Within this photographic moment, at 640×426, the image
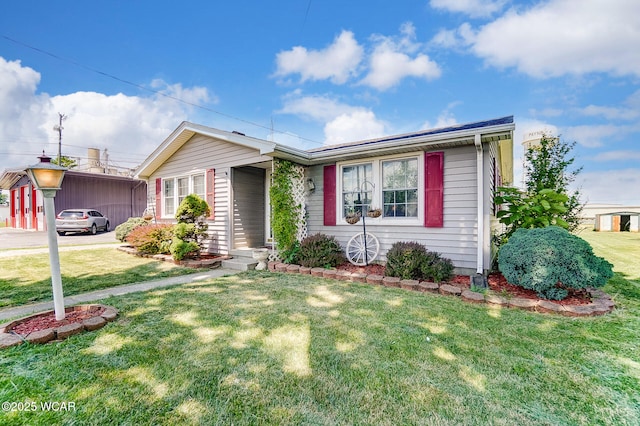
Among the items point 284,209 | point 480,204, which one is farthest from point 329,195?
point 480,204

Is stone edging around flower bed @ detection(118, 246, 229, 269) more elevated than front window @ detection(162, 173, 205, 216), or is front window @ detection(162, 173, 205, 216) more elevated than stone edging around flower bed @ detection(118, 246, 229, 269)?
front window @ detection(162, 173, 205, 216)

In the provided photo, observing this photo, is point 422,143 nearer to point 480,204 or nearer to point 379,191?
point 379,191

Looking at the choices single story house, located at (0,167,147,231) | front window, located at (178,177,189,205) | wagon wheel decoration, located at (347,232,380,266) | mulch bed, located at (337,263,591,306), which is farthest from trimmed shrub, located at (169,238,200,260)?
single story house, located at (0,167,147,231)

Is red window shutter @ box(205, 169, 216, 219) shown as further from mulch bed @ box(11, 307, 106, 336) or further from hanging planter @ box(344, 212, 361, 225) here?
mulch bed @ box(11, 307, 106, 336)

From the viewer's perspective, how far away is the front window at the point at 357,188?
619 cm

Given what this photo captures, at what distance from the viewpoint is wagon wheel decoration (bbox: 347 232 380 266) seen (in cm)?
600

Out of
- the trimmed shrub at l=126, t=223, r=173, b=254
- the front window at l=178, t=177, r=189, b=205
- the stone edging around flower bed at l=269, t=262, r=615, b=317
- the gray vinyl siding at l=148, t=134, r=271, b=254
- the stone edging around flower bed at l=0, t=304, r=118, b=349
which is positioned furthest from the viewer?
the front window at l=178, t=177, r=189, b=205

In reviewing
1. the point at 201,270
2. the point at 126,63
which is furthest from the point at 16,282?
the point at 126,63

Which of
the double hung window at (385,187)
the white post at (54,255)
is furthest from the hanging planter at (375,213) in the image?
the white post at (54,255)

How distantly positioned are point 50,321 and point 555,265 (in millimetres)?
6163

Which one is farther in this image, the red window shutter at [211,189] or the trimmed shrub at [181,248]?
the red window shutter at [211,189]

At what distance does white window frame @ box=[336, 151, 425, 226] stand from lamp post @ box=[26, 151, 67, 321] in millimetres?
4818

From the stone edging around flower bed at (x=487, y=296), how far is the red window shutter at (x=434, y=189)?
1369 mm

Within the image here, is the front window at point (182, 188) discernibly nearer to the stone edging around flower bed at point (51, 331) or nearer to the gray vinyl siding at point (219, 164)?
the gray vinyl siding at point (219, 164)
